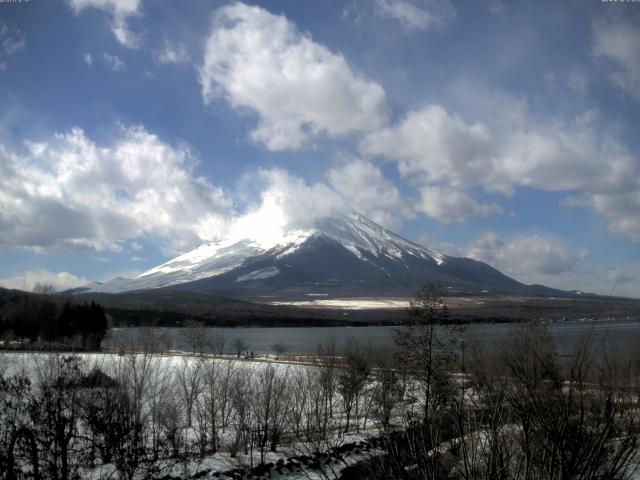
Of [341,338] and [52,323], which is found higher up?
[52,323]

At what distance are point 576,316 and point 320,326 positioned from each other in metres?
102

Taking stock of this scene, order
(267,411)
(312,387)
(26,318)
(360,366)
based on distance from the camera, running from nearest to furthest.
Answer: (267,411), (312,387), (360,366), (26,318)

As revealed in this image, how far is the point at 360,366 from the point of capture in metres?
40.3

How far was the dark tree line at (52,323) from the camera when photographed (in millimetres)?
74125

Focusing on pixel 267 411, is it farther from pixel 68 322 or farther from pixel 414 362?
pixel 68 322

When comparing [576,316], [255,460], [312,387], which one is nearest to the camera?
[255,460]

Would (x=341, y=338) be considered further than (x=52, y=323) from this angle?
Yes

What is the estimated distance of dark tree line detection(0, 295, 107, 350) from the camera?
7412cm

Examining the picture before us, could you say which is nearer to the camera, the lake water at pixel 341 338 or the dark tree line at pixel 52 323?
the lake water at pixel 341 338

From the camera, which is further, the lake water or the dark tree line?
the dark tree line

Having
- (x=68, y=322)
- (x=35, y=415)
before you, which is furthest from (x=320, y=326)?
(x=35, y=415)

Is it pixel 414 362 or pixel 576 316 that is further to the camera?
pixel 576 316

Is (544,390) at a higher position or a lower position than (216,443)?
higher

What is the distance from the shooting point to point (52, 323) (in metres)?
76.4
